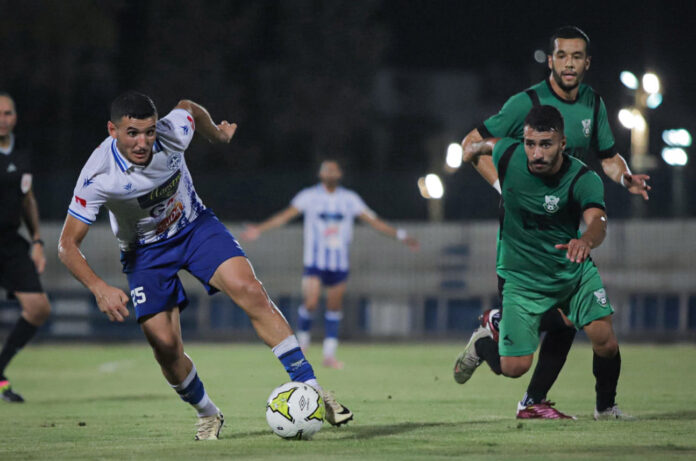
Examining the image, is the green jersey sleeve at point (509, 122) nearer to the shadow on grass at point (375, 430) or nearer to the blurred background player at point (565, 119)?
the blurred background player at point (565, 119)

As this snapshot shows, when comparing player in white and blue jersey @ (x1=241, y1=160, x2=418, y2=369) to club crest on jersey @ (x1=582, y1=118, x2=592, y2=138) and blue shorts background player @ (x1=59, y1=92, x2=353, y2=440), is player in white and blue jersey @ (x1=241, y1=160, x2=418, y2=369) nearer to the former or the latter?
club crest on jersey @ (x1=582, y1=118, x2=592, y2=138)

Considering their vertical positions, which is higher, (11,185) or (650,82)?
(650,82)

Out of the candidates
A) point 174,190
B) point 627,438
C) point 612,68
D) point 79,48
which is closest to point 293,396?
point 174,190

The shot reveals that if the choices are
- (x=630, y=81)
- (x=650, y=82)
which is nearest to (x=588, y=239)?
(x=650, y=82)

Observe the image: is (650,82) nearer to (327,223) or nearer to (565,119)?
(327,223)

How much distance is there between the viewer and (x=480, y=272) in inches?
Result: 744

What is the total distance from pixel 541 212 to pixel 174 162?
7.71ft

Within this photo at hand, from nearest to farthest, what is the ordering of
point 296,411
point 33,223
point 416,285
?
point 296,411 < point 33,223 < point 416,285

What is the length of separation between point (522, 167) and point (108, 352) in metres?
11.7

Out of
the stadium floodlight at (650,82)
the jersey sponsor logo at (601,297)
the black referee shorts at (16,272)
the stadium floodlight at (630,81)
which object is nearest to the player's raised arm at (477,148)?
the jersey sponsor logo at (601,297)

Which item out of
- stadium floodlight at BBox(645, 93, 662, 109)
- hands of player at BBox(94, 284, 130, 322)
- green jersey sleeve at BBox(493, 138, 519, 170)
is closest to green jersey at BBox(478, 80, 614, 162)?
green jersey sleeve at BBox(493, 138, 519, 170)

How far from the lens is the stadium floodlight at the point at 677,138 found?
18.7 meters

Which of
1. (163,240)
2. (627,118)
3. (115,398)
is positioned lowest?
(115,398)

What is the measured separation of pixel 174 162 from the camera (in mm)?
7145
